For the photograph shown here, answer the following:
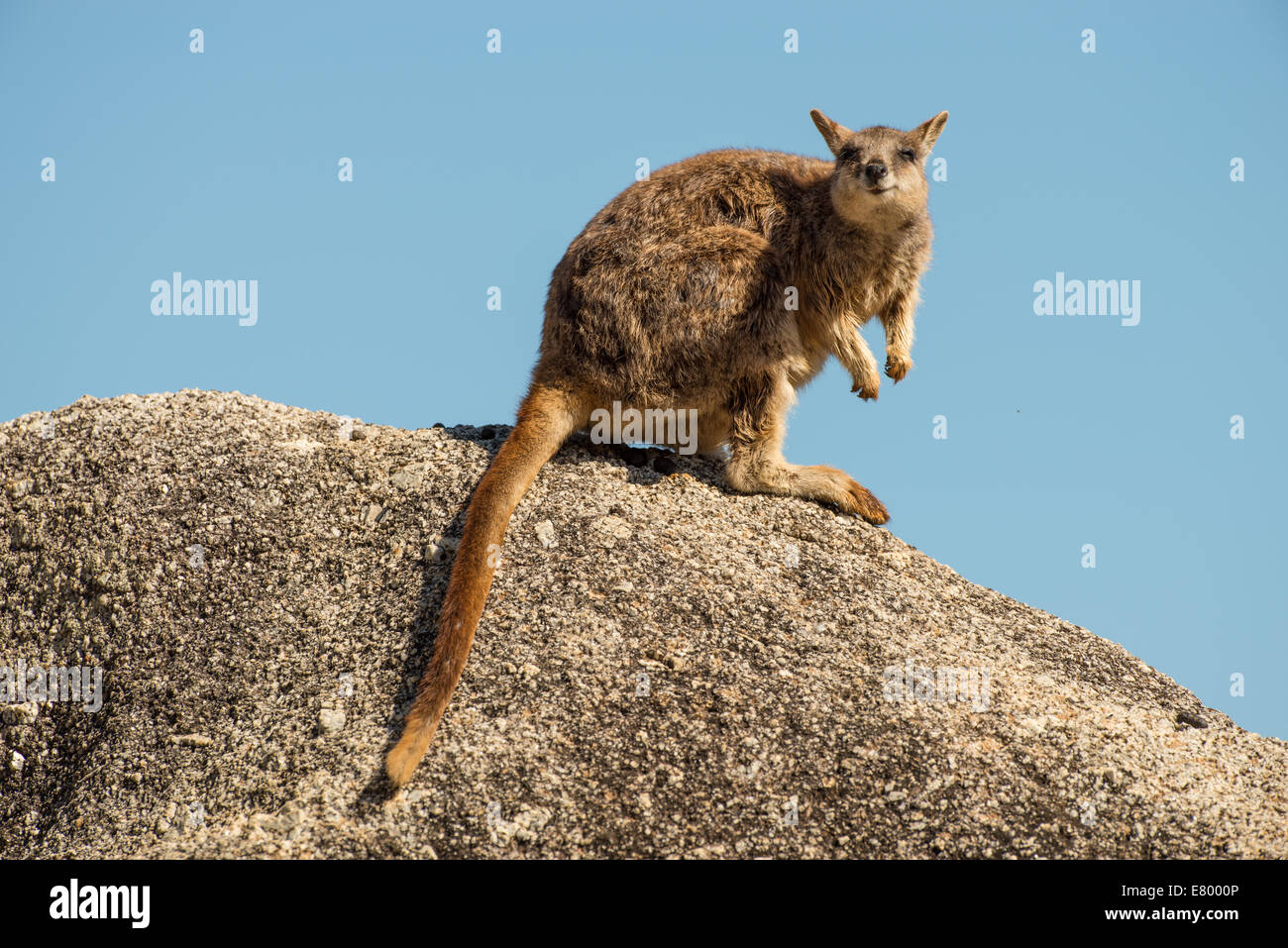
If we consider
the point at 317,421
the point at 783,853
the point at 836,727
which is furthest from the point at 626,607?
the point at 317,421

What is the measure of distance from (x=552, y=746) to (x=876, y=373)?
3827 millimetres

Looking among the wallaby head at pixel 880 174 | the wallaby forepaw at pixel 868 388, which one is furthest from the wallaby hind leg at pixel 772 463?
the wallaby head at pixel 880 174

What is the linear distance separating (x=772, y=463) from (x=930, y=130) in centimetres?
278

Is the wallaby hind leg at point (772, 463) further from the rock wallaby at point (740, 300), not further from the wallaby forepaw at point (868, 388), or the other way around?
the wallaby forepaw at point (868, 388)

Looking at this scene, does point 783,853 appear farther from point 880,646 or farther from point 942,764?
point 880,646

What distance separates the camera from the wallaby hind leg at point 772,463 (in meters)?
8.07

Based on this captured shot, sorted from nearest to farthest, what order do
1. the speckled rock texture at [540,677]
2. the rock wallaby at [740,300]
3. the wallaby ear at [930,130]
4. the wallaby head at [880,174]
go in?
Answer: the speckled rock texture at [540,677] → the rock wallaby at [740,300] → the wallaby head at [880,174] → the wallaby ear at [930,130]

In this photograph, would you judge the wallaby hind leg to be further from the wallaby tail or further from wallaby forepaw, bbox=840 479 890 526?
the wallaby tail

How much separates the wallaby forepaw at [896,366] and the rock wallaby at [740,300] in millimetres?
10

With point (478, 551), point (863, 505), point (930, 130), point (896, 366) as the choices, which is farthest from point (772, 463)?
point (930, 130)

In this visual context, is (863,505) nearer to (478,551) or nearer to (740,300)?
(740,300)

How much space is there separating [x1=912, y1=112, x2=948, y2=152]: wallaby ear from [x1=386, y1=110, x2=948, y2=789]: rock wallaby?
12 millimetres

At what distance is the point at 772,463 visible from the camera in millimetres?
8203

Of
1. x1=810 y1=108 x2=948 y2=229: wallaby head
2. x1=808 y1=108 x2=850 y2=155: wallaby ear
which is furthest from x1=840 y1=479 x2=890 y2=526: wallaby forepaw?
x1=808 y1=108 x2=850 y2=155: wallaby ear
